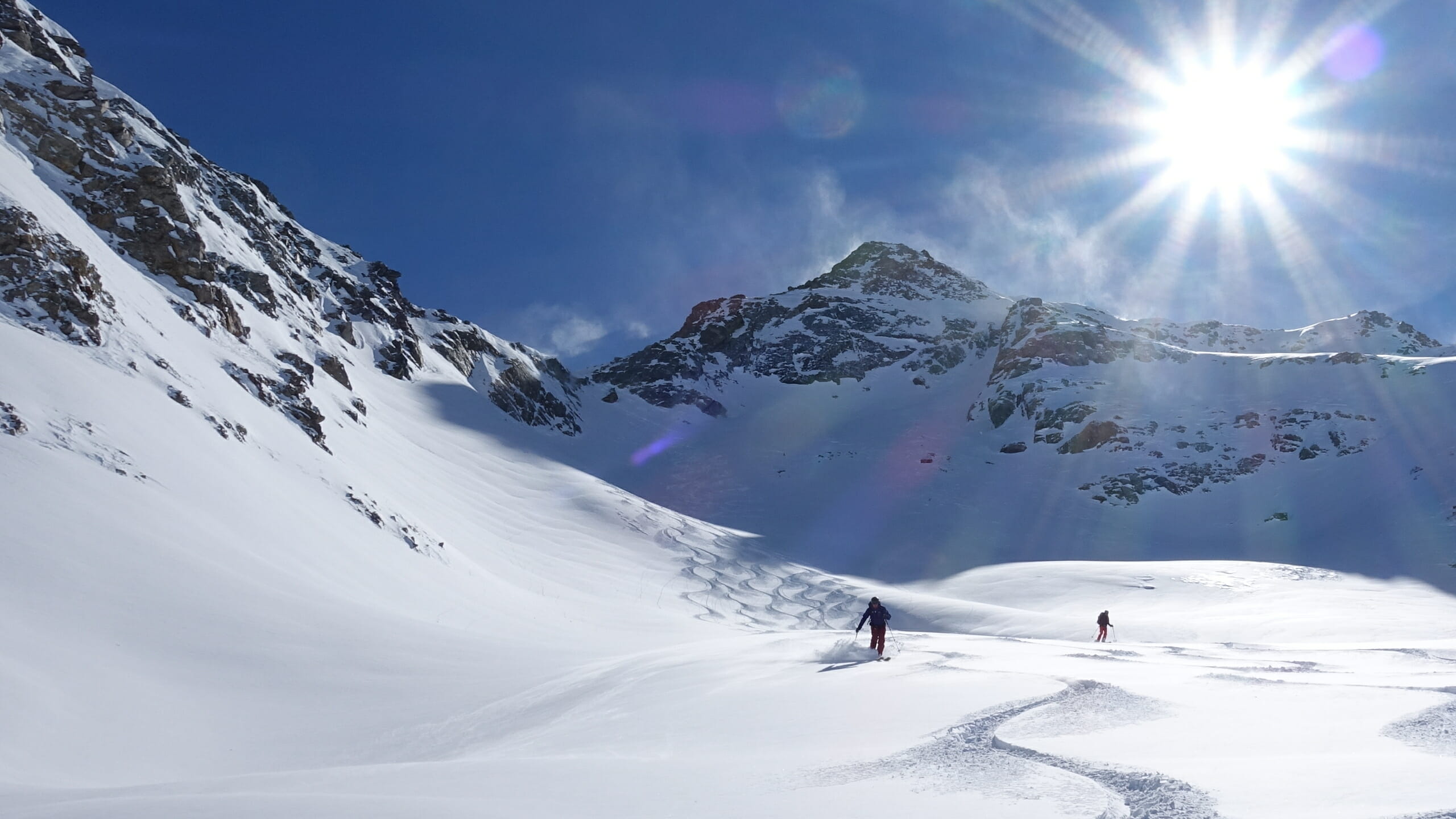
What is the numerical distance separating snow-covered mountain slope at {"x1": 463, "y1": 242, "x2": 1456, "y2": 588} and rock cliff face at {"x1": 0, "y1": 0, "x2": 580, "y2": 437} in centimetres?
1097

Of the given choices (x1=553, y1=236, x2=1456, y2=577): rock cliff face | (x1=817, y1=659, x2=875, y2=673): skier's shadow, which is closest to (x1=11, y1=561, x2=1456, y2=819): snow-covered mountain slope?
(x1=817, y1=659, x2=875, y2=673): skier's shadow

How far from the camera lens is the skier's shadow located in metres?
10.7

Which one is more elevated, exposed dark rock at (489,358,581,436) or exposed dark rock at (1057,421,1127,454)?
exposed dark rock at (1057,421,1127,454)

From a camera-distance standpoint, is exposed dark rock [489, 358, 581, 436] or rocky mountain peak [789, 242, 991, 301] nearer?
exposed dark rock [489, 358, 581, 436]

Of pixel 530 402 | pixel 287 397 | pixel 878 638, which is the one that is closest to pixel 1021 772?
pixel 878 638

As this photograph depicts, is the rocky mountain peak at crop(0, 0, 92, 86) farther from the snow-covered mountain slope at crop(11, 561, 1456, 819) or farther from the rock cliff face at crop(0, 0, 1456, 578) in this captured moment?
the snow-covered mountain slope at crop(11, 561, 1456, 819)

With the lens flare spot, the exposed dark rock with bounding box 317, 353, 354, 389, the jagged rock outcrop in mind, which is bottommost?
the exposed dark rock with bounding box 317, 353, 354, 389

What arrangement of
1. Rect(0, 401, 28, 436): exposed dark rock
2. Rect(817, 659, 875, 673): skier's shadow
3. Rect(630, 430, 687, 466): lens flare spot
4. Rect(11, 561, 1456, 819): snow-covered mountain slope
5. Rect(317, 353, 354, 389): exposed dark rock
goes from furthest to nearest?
Rect(630, 430, 687, 466): lens flare spot
Rect(317, 353, 354, 389): exposed dark rock
Rect(0, 401, 28, 436): exposed dark rock
Rect(817, 659, 875, 673): skier's shadow
Rect(11, 561, 1456, 819): snow-covered mountain slope

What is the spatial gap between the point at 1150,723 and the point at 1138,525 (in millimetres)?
50237

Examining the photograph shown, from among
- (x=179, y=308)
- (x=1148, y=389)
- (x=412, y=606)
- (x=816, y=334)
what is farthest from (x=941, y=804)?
(x=816, y=334)

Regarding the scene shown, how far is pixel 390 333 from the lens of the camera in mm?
54625

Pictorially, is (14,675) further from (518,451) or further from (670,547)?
(518,451)

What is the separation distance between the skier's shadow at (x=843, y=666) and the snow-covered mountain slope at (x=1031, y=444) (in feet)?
92.0

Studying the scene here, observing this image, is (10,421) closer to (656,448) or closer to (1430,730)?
(1430,730)
